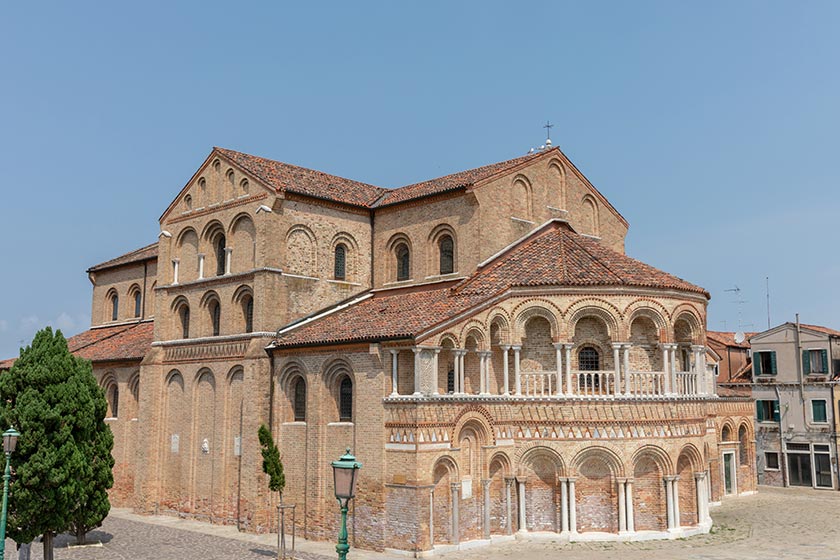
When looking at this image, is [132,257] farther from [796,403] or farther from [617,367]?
[796,403]

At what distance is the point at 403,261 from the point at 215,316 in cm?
756

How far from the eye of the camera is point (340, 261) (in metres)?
30.3

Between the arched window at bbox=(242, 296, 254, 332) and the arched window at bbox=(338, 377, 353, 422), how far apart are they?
520cm

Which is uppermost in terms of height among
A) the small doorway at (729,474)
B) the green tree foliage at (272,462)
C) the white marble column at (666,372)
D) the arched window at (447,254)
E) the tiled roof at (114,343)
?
the arched window at (447,254)

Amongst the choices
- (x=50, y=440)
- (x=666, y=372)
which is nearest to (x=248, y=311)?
(x=50, y=440)

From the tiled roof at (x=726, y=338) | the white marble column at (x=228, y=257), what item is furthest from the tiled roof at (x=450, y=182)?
the tiled roof at (x=726, y=338)

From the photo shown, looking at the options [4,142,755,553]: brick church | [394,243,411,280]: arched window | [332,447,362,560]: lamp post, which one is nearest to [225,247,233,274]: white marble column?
[4,142,755,553]: brick church

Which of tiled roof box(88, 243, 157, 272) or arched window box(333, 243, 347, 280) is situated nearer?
arched window box(333, 243, 347, 280)

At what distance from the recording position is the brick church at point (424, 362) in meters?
Result: 23.7

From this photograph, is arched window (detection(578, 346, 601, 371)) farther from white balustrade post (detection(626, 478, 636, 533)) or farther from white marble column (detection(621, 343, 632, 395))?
white balustrade post (detection(626, 478, 636, 533))

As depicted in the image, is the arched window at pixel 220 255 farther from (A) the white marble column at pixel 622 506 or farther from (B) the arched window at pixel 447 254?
(A) the white marble column at pixel 622 506

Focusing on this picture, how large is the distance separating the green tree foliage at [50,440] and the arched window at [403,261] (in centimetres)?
1214

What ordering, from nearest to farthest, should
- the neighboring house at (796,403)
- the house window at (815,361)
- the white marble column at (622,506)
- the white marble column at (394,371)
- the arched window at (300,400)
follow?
the white marble column at (394,371), the white marble column at (622,506), the arched window at (300,400), the neighboring house at (796,403), the house window at (815,361)

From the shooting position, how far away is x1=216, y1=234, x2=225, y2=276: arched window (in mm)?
30406
